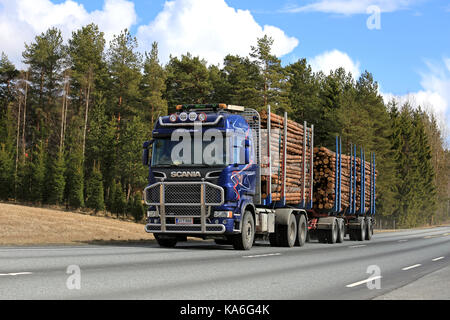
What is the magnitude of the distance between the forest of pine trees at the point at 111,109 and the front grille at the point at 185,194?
34867 mm

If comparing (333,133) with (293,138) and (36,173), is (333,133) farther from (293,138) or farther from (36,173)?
(293,138)

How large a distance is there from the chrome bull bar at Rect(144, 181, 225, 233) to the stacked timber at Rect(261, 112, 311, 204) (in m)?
3.00

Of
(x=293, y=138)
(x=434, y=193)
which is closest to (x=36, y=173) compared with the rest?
(x=293, y=138)

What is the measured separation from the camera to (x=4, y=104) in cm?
7950

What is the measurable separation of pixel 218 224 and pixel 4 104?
6922cm

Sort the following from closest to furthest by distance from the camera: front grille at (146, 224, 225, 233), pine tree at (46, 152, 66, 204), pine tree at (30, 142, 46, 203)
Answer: front grille at (146, 224, 225, 233), pine tree at (46, 152, 66, 204), pine tree at (30, 142, 46, 203)

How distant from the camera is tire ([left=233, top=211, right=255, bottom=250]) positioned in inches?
716

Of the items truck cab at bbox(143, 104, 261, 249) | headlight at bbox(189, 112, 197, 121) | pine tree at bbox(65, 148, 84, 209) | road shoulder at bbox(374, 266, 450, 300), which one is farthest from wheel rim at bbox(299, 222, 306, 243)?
pine tree at bbox(65, 148, 84, 209)

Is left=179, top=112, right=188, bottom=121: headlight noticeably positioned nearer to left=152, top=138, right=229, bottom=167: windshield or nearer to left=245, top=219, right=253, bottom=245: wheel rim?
left=152, top=138, right=229, bottom=167: windshield

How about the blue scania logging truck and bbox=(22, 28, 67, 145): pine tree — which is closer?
the blue scania logging truck

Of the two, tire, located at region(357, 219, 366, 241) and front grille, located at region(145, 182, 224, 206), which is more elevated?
front grille, located at region(145, 182, 224, 206)

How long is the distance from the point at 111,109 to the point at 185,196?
187 feet
